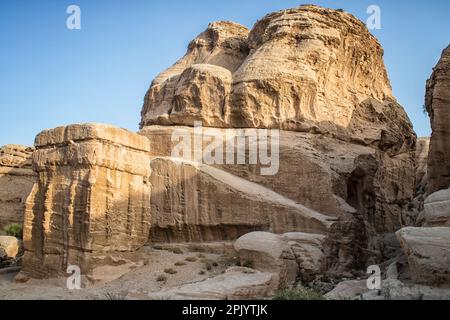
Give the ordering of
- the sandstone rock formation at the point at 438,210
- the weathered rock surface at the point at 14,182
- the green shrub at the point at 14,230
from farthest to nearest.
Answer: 1. the weathered rock surface at the point at 14,182
2. the green shrub at the point at 14,230
3. the sandstone rock formation at the point at 438,210

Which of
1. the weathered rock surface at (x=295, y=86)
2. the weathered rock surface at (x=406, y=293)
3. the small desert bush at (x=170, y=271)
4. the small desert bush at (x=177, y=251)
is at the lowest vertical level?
the small desert bush at (x=170, y=271)

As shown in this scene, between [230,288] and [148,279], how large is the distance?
324 centimetres

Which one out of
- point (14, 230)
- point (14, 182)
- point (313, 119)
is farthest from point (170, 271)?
point (14, 182)

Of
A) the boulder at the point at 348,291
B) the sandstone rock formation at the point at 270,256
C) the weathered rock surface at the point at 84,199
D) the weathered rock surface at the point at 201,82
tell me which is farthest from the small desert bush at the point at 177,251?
the weathered rock surface at the point at 201,82

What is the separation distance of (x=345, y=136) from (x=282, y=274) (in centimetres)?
1022

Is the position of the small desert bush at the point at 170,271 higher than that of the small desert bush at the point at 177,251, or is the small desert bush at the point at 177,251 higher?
the small desert bush at the point at 177,251

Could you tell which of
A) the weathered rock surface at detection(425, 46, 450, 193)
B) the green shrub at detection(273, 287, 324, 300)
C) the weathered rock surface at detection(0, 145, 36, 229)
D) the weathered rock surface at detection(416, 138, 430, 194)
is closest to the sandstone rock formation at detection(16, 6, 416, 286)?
the green shrub at detection(273, 287, 324, 300)

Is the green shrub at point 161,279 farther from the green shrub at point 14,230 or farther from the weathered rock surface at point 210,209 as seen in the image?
the green shrub at point 14,230

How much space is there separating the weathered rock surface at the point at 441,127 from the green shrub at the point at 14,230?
62.3ft

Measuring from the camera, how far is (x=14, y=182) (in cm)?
2703

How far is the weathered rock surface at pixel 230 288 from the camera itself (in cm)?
1128
